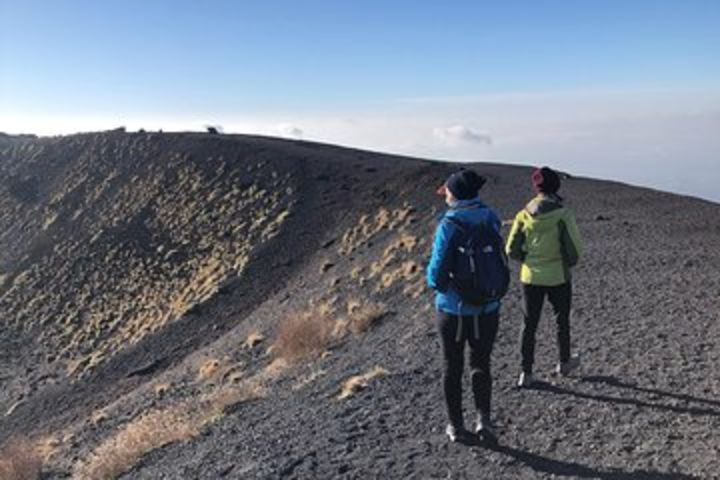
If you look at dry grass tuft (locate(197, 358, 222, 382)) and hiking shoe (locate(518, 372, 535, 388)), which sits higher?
hiking shoe (locate(518, 372, 535, 388))

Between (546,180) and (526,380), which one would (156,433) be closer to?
(526,380)

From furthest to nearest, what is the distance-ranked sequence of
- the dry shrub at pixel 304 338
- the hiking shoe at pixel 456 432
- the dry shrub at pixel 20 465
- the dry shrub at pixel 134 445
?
the dry shrub at pixel 304 338
the dry shrub at pixel 20 465
the dry shrub at pixel 134 445
the hiking shoe at pixel 456 432

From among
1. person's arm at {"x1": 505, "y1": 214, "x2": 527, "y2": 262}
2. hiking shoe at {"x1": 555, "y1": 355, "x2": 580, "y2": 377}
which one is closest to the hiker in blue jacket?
person's arm at {"x1": 505, "y1": 214, "x2": 527, "y2": 262}

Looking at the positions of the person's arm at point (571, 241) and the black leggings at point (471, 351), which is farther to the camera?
the person's arm at point (571, 241)

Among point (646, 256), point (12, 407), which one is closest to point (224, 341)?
point (12, 407)

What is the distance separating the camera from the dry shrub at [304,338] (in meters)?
15.7

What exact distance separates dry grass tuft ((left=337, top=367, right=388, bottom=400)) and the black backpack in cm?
394

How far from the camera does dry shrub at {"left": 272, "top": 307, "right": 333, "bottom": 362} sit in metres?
15.7

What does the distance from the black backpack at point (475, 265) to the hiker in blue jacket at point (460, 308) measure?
0.03 meters

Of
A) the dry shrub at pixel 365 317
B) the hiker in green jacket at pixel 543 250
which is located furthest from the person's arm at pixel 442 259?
the dry shrub at pixel 365 317

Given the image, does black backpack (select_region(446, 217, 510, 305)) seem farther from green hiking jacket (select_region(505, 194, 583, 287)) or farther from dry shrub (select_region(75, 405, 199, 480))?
dry shrub (select_region(75, 405, 199, 480))

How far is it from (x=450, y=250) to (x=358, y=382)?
432cm

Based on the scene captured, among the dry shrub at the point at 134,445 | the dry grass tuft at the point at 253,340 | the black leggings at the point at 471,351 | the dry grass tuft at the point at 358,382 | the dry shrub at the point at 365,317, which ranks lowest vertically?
the dry grass tuft at the point at 253,340

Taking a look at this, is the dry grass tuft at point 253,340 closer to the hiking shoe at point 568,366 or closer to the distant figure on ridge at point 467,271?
the hiking shoe at point 568,366
